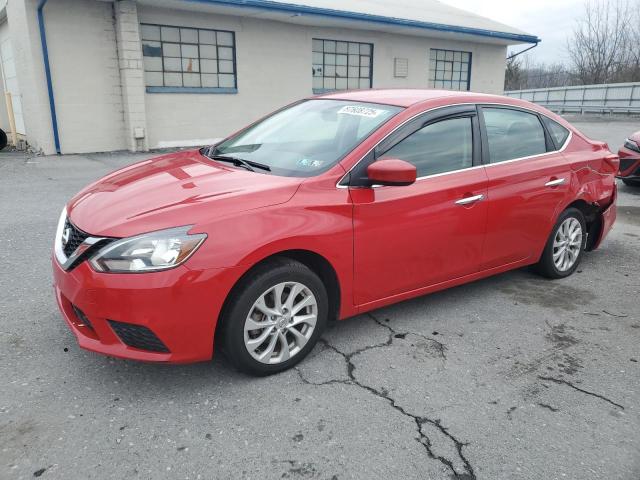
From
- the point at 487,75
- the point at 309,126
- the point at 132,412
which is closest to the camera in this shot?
the point at 132,412

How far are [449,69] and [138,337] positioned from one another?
1772 centimetres

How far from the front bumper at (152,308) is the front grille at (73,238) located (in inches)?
5.4

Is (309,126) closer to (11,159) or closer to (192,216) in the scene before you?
(192,216)

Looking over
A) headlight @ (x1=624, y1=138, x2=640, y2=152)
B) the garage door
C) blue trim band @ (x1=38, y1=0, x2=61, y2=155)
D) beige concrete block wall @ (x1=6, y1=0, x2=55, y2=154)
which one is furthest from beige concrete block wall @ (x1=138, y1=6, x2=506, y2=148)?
headlight @ (x1=624, y1=138, x2=640, y2=152)

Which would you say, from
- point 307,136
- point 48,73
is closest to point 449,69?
point 48,73

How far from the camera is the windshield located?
338 cm

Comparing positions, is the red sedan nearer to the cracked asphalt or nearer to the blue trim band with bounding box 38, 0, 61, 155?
the cracked asphalt

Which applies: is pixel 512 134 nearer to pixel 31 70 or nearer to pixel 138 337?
pixel 138 337

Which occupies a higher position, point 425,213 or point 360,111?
point 360,111

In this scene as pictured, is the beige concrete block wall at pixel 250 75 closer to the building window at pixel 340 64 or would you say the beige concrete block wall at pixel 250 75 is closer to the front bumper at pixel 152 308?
the building window at pixel 340 64

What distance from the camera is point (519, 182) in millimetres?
4082

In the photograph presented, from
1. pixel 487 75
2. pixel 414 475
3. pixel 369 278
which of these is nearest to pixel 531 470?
pixel 414 475

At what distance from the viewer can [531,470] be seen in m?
2.39

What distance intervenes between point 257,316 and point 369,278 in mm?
804
